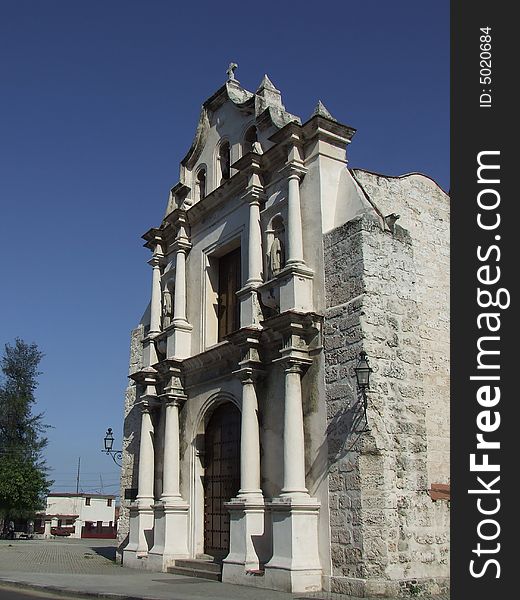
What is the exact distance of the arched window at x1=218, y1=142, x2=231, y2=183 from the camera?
57.7 ft

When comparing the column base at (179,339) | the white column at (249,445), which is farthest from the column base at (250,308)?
the column base at (179,339)

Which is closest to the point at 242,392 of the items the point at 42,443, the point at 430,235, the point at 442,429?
the point at 442,429

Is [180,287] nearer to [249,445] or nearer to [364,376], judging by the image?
[249,445]

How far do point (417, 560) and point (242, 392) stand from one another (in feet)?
14.8

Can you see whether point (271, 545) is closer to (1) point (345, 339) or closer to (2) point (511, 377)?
(1) point (345, 339)

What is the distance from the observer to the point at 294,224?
45.3 feet

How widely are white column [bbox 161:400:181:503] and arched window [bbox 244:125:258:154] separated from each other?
5.96 meters

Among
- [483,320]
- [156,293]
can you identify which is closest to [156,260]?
[156,293]

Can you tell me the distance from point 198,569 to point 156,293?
723 centimetres

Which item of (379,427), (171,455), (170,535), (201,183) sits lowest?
(170,535)

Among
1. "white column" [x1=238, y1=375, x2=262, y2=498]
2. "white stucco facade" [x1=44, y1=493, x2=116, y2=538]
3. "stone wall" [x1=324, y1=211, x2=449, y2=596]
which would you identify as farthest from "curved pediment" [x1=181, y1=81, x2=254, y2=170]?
"white stucco facade" [x1=44, y1=493, x2=116, y2=538]

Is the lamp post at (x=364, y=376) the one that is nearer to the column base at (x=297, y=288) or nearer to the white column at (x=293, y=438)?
the white column at (x=293, y=438)

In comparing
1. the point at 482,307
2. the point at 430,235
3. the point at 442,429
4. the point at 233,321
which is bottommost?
the point at 442,429

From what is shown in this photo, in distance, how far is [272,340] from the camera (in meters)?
13.8
